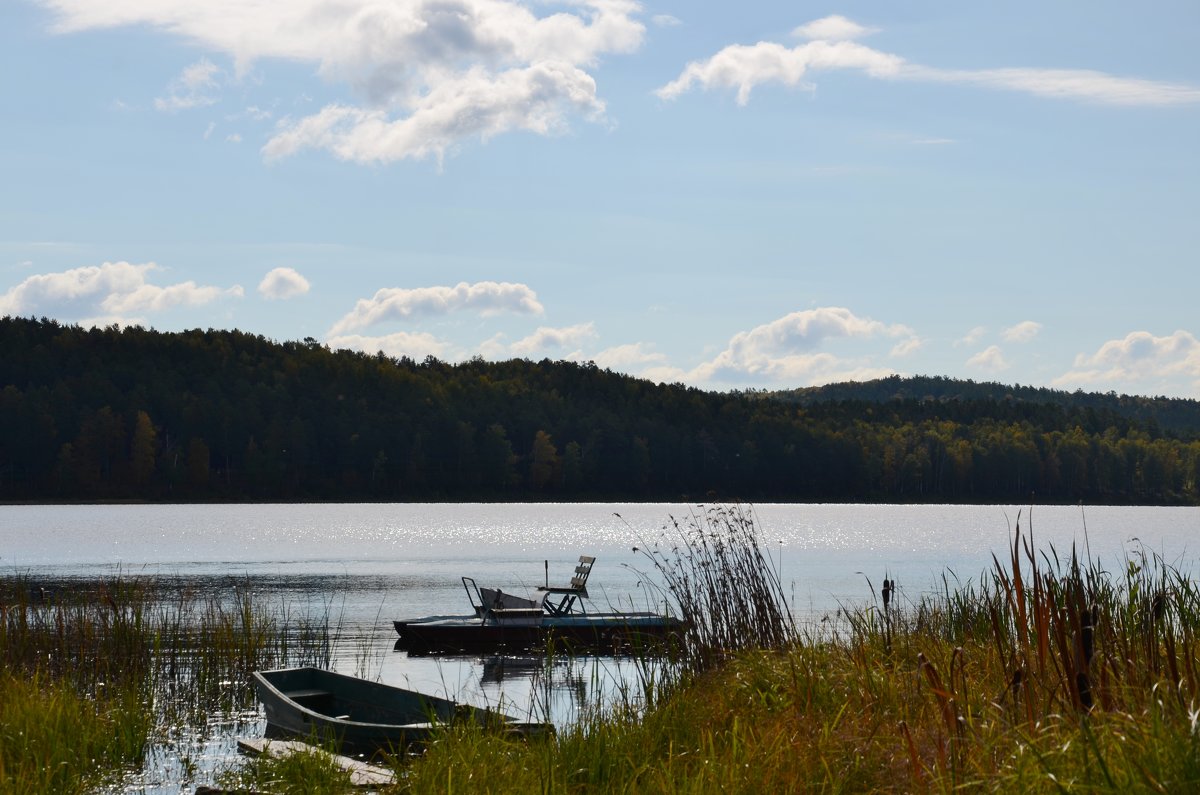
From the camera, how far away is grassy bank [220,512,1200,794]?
205 inches

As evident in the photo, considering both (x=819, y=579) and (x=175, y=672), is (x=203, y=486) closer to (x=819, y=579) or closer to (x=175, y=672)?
(x=819, y=579)

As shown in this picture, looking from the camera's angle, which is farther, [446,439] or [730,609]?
[446,439]

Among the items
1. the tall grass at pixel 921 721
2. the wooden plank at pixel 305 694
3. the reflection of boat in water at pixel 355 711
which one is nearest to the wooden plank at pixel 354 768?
the reflection of boat in water at pixel 355 711

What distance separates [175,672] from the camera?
609 inches

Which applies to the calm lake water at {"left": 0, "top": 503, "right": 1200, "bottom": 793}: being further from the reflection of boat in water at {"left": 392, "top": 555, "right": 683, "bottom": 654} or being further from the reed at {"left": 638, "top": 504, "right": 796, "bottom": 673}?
the reed at {"left": 638, "top": 504, "right": 796, "bottom": 673}

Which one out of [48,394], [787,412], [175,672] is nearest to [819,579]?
[175,672]

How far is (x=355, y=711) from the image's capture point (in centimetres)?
1321

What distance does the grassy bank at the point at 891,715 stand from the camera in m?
5.20

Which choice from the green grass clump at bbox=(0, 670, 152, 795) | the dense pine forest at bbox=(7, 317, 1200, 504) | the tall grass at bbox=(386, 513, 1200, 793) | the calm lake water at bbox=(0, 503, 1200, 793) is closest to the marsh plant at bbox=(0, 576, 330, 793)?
the green grass clump at bbox=(0, 670, 152, 795)

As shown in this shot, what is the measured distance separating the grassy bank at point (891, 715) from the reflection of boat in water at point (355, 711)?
1392 mm

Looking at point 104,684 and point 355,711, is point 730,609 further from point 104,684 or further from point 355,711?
point 104,684

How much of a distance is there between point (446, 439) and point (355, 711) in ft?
374

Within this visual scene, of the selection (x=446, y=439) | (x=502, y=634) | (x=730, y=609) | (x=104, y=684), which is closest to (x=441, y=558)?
(x=502, y=634)

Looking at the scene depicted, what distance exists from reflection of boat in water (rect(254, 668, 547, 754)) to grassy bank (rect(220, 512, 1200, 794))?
1.39 m
